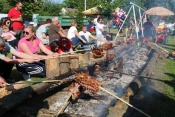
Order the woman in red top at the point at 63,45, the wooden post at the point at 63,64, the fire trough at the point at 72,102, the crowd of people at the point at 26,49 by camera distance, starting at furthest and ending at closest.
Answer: the woman in red top at the point at 63,45
the wooden post at the point at 63,64
the crowd of people at the point at 26,49
the fire trough at the point at 72,102

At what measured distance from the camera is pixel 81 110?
4.46 meters

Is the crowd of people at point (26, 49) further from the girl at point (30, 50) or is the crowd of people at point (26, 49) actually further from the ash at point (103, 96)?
the ash at point (103, 96)

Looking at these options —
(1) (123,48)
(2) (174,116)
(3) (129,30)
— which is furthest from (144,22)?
(2) (174,116)

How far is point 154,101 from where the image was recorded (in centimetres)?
561

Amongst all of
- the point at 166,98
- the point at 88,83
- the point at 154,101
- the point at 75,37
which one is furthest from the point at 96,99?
the point at 75,37

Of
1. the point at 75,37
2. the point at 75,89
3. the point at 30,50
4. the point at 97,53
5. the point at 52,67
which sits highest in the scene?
the point at 75,37

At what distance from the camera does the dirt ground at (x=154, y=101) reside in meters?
4.92

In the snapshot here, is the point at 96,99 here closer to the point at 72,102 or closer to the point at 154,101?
the point at 72,102

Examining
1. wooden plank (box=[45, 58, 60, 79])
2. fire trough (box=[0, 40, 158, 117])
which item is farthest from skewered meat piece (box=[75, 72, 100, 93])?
wooden plank (box=[45, 58, 60, 79])

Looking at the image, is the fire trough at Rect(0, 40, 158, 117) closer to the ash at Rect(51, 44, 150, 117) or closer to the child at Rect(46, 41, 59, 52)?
the ash at Rect(51, 44, 150, 117)

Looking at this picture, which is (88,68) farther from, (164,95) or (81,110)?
(164,95)

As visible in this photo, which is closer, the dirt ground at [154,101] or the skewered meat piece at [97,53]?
the dirt ground at [154,101]

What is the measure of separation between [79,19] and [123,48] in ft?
34.9

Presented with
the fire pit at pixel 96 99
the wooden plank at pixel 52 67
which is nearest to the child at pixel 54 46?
the wooden plank at pixel 52 67
